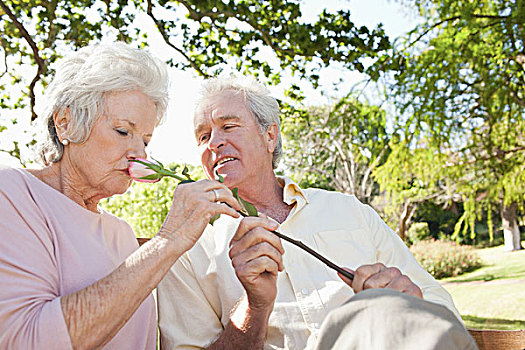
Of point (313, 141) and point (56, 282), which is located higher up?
point (313, 141)

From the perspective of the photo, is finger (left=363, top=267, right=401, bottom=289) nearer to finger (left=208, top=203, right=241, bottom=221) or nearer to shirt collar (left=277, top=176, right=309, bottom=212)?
finger (left=208, top=203, right=241, bottom=221)

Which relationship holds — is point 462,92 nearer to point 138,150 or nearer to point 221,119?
point 221,119

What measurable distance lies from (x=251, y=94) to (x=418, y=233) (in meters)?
23.8

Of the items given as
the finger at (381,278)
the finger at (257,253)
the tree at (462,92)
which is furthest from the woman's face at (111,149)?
the tree at (462,92)

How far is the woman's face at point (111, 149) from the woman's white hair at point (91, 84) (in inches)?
1.1

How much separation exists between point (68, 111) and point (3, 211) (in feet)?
1.49

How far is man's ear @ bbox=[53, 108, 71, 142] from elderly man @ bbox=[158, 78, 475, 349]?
0.73m

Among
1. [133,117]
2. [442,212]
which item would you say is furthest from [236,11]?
[442,212]

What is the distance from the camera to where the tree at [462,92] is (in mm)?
6047

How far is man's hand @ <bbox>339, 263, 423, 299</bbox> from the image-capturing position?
4.81ft

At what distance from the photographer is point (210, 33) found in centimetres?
625

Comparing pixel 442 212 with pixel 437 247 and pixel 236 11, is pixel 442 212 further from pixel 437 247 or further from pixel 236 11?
pixel 236 11

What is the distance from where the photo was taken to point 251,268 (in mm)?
1710

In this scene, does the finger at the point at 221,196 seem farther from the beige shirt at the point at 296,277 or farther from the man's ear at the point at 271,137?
the man's ear at the point at 271,137
